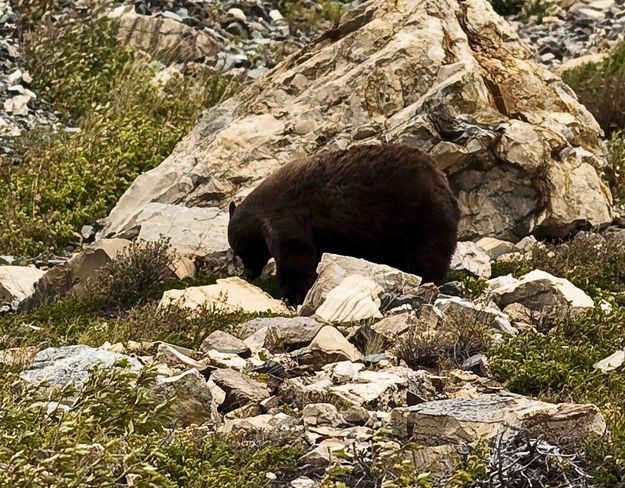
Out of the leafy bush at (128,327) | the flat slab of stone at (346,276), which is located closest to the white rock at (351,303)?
the flat slab of stone at (346,276)

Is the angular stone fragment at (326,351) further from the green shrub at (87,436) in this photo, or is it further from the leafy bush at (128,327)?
the green shrub at (87,436)

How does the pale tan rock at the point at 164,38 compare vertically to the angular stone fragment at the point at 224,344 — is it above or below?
below

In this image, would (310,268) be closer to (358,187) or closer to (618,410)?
(358,187)

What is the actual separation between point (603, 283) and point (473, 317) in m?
2.59

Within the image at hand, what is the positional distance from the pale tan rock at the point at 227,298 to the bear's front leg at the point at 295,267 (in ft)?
0.73

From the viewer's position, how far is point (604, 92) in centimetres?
1914

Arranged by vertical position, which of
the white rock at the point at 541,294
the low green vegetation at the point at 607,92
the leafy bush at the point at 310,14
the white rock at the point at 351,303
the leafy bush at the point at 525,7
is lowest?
the leafy bush at the point at 525,7

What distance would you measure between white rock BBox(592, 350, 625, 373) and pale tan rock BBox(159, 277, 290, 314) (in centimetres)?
331

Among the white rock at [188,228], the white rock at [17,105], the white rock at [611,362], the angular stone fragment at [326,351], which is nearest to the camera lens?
the white rock at [611,362]

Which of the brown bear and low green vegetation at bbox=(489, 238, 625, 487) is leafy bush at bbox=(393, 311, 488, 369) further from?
the brown bear

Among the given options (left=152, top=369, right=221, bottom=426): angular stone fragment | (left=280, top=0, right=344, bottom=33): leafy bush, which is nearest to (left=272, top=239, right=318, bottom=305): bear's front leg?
(left=152, top=369, right=221, bottom=426): angular stone fragment

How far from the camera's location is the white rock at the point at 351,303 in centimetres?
1053

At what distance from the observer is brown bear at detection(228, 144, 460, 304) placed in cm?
1225

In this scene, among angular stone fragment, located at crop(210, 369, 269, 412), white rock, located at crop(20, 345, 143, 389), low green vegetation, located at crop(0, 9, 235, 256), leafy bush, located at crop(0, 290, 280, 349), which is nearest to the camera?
white rock, located at crop(20, 345, 143, 389)
